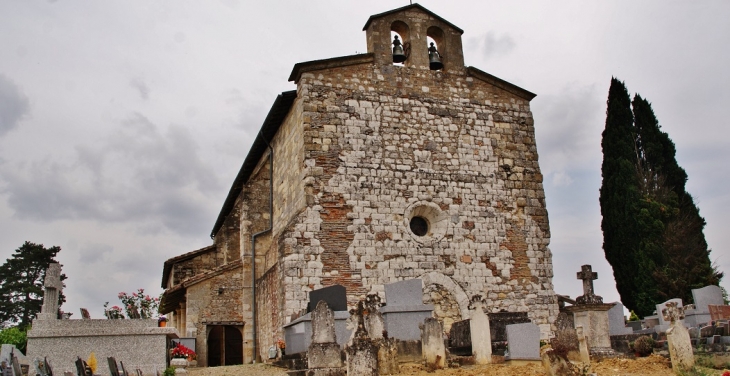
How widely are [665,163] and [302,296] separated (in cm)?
1550

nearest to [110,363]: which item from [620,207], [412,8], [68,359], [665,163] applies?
[68,359]

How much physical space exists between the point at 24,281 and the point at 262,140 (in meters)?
24.1

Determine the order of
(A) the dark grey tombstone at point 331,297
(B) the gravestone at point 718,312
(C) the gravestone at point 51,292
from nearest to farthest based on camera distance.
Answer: (C) the gravestone at point 51,292
(A) the dark grey tombstone at point 331,297
(B) the gravestone at point 718,312

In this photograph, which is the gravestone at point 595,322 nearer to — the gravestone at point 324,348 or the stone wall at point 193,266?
the gravestone at point 324,348

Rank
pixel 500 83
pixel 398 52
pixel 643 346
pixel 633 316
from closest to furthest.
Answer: pixel 643 346 → pixel 398 52 → pixel 500 83 → pixel 633 316

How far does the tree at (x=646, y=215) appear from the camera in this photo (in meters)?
21.3

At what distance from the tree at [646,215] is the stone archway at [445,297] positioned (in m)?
8.60

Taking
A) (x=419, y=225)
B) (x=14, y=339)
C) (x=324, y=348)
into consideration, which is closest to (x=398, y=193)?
(x=419, y=225)

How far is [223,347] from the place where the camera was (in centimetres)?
1903

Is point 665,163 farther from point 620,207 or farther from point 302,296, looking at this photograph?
point 302,296

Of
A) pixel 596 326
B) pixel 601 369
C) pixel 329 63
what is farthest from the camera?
pixel 329 63

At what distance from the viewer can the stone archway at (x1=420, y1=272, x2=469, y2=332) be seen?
52.0 ft

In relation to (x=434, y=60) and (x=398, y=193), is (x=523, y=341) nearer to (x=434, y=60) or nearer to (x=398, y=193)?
(x=398, y=193)

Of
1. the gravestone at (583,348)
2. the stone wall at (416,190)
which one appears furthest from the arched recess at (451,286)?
the gravestone at (583,348)
